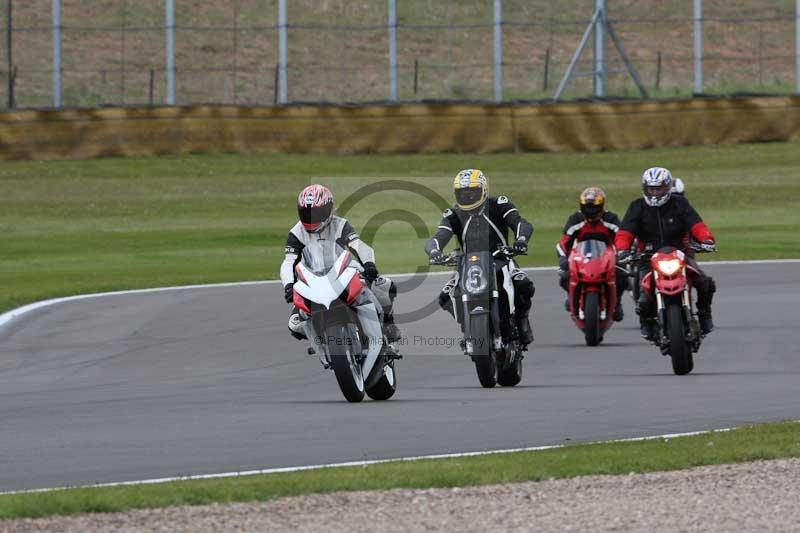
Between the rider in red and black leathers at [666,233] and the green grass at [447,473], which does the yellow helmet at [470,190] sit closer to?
the rider in red and black leathers at [666,233]

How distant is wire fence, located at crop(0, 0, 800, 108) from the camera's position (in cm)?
3722

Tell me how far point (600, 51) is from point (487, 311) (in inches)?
934

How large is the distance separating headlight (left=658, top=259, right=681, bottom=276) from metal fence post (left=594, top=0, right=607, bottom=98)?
21423mm

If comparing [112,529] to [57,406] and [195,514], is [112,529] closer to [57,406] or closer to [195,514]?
[195,514]

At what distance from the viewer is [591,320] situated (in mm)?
16641

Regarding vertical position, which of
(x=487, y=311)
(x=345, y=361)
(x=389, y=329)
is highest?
(x=487, y=311)

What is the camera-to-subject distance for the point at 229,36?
2103 inches

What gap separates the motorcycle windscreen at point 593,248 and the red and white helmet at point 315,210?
528 cm

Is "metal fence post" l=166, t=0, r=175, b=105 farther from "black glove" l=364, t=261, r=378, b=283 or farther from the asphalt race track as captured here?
"black glove" l=364, t=261, r=378, b=283

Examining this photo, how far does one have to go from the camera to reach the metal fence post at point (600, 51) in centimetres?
3553

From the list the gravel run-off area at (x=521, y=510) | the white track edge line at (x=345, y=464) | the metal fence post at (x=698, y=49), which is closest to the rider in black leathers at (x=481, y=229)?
the white track edge line at (x=345, y=464)

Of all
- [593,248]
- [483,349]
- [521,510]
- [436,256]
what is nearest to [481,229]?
[436,256]

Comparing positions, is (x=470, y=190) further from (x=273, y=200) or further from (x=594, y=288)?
(x=273, y=200)

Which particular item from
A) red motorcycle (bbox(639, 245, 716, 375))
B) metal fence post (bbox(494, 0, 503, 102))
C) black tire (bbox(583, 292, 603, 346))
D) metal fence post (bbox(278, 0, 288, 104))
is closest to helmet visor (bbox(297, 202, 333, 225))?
red motorcycle (bbox(639, 245, 716, 375))
